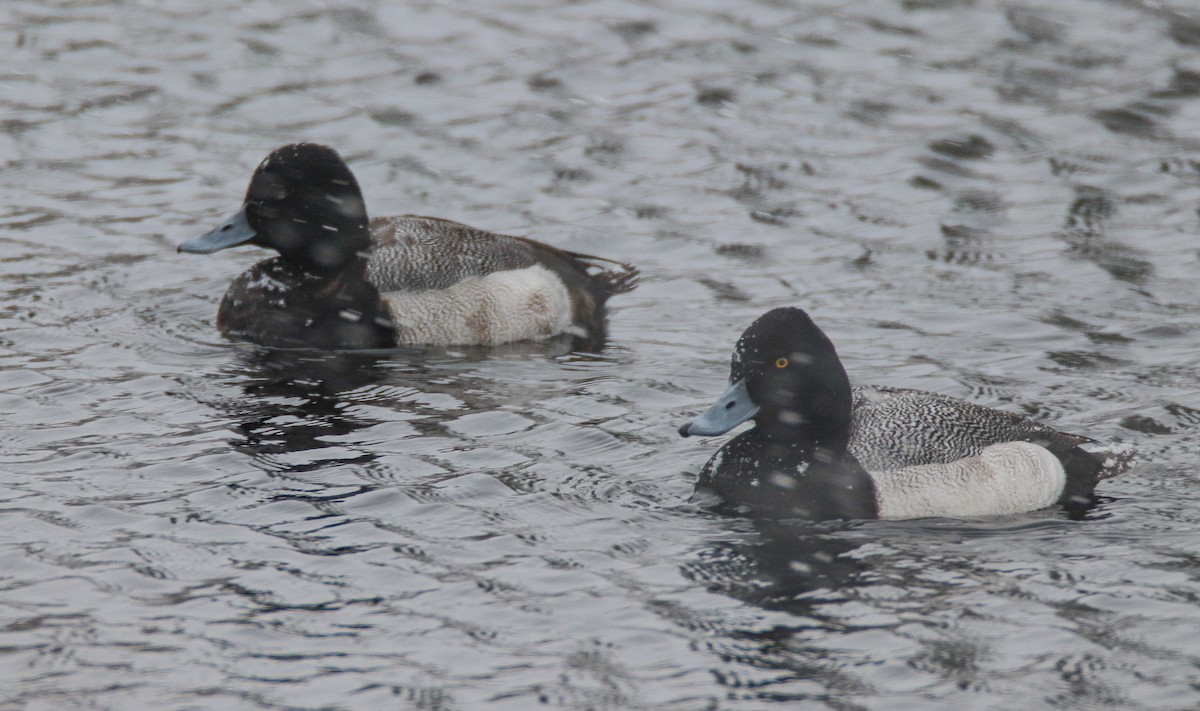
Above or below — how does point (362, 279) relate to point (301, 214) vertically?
below

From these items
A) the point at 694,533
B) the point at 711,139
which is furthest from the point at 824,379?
the point at 711,139

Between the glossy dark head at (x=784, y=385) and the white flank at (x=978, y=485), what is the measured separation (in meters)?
0.43

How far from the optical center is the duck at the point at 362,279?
1179cm

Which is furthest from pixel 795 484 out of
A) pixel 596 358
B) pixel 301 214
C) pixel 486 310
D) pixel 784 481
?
pixel 301 214

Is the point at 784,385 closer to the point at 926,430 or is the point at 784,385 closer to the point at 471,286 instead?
the point at 926,430

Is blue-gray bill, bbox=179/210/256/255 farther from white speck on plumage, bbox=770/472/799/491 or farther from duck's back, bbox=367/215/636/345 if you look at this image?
white speck on plumage, bbox=770/472/799/491

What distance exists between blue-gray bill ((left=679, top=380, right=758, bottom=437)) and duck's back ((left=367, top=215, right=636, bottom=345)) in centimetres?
354

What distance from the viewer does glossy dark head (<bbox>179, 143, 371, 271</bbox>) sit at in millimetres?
12047

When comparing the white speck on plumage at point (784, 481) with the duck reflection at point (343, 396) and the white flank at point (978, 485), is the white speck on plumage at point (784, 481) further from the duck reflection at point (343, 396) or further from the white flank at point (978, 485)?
the duck reflection at point (343, 396)

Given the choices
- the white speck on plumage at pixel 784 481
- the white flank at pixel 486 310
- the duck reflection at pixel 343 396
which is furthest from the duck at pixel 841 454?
the white flank at pixel 486 310

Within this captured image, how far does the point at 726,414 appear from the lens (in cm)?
876

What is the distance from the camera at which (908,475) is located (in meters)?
8.81

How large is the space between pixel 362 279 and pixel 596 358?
174 cm

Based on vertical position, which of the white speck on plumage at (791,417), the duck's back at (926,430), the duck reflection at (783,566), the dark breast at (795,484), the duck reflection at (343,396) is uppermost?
the white speck on plumage at (791,417)
